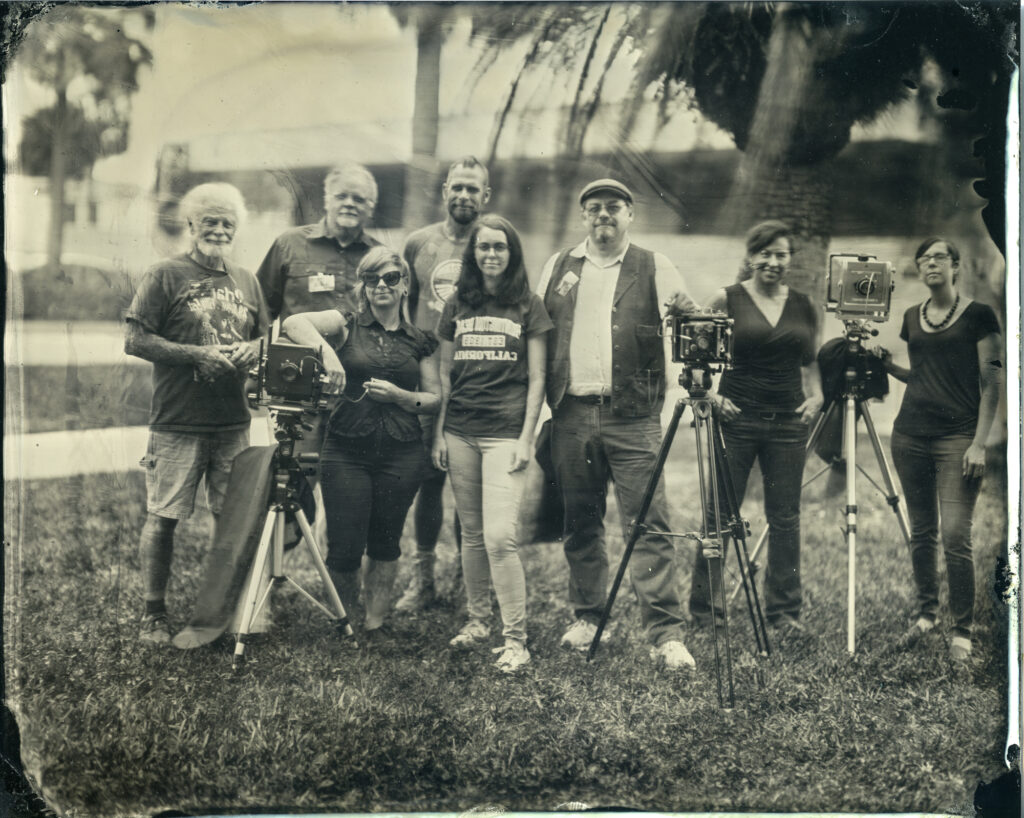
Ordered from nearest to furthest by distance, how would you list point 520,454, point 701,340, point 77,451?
1. point 701,340
2. point 520,454
3. point 77,451

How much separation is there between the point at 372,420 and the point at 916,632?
10.8ft

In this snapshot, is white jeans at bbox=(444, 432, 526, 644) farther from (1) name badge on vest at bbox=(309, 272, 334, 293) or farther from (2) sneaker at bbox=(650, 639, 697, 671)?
(1) name badge on vest at bbox=(309, 272, 334, 293)

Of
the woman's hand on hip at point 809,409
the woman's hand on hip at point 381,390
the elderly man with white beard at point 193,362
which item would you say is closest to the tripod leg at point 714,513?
the woman's hand on hip at point 809,409

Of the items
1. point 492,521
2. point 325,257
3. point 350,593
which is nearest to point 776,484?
point 492,521

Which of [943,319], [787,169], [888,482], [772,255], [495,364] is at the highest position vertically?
[787,169]

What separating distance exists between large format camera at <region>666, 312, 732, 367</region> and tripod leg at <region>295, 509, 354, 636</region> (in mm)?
2216

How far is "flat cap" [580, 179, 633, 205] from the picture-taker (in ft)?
15.3

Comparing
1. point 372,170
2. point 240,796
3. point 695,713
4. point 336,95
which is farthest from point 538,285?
point 240,796

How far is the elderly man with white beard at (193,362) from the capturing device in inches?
183

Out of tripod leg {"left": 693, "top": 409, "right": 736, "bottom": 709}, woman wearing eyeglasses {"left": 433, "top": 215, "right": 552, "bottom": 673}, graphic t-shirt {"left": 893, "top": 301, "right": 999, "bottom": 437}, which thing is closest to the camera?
tripod leg {"left": 693, "top": 409, "right": 736, "bottom": 709}

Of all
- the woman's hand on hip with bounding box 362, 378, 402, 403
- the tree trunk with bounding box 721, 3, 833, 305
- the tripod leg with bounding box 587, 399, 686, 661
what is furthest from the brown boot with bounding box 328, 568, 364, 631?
the tree trunk with bounding box 721, 3, 833, 305

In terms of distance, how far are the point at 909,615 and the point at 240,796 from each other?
3.83 meters

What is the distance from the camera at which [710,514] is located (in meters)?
4.61

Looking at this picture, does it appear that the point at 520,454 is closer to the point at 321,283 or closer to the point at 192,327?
the point at 321,283
